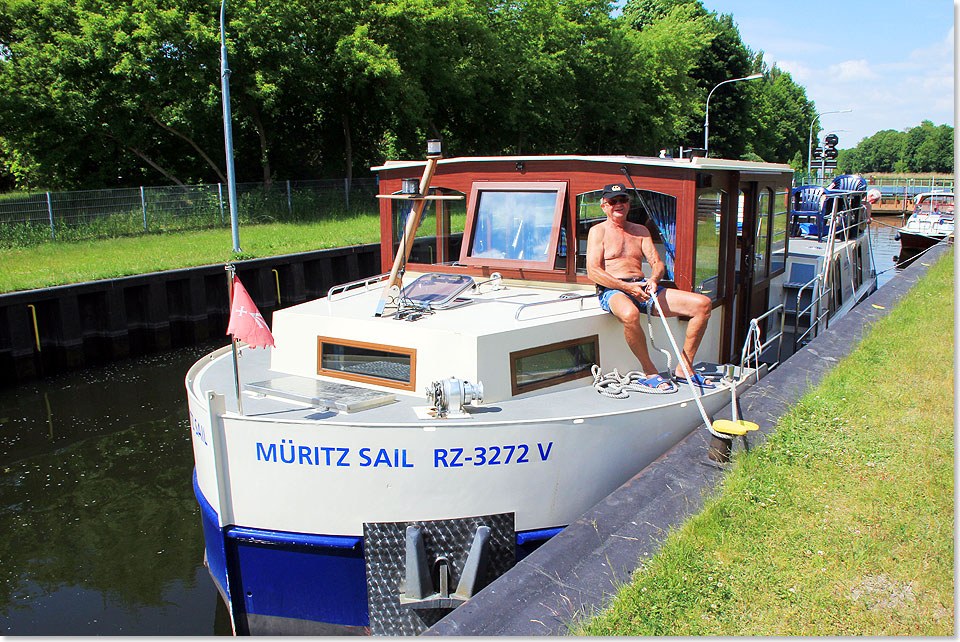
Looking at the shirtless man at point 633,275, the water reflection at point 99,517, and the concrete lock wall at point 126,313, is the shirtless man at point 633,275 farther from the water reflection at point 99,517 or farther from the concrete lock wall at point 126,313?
the concrete lock wall at point 126,313

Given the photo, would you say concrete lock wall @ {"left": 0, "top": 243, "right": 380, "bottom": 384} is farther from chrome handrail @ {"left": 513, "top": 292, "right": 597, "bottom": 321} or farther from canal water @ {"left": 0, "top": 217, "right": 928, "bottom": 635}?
chrome handrail @ {"left": 513, "top": 292, "right": 597, "bottom": 321}

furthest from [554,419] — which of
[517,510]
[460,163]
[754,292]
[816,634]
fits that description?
[754,292]

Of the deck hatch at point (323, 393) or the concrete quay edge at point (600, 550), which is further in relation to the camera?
the deck hatch at point (323, 393)

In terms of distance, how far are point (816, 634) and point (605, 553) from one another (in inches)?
46.5

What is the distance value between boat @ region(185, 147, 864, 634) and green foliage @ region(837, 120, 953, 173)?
382ft

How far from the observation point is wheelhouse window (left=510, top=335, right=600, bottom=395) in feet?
18.6

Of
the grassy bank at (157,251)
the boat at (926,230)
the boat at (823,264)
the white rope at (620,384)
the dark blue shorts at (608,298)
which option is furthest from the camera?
the boat at (926,230)

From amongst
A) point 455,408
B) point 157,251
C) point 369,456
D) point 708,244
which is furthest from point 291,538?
point 157,251

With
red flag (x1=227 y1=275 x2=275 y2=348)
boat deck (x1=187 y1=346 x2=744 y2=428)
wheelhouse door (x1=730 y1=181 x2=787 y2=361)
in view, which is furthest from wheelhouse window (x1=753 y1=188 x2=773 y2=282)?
red flag (x1=227 y1=275 x2=275 y2=348)

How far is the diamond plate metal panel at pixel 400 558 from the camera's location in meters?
4.92

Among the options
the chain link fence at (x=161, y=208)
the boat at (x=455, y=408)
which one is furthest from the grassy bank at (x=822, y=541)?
the chain link fence at (x=161, y=208)

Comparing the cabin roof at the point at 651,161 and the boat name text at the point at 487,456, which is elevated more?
the cabin roof at the point at 651,161

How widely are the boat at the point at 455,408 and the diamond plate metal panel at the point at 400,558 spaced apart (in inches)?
0.4

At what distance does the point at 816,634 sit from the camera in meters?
3.47
